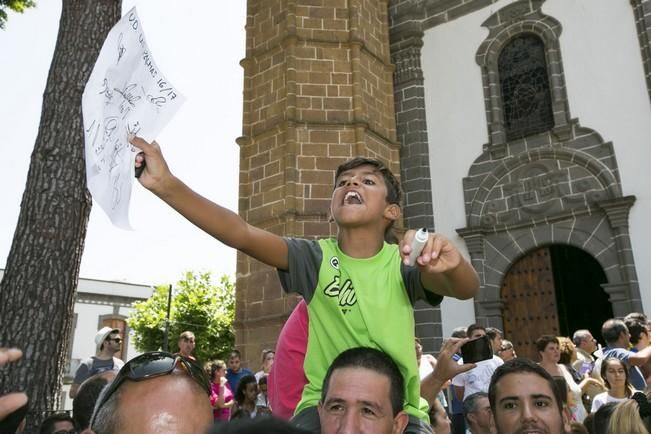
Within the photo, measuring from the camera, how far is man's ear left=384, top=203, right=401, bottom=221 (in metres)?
2.50

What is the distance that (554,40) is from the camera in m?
11.0

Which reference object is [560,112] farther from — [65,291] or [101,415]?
[101,415]

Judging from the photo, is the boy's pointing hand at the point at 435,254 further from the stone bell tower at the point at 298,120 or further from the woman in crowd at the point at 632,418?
the stone bell tower at the point at 298,120

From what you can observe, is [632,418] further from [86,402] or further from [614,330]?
[614,330]

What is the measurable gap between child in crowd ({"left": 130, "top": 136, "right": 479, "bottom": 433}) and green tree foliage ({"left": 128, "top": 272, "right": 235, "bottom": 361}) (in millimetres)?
29297

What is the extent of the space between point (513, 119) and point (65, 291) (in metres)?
9.22

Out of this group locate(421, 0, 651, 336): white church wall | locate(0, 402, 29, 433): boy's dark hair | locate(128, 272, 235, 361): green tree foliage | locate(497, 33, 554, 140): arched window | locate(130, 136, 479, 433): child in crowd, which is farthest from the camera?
locate(128, 272, 235, 361): green tree foliage

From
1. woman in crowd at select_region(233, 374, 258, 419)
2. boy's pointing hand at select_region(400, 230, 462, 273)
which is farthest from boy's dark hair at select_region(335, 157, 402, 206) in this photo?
woman in crowd at select_region(233, 374, 258, 419)

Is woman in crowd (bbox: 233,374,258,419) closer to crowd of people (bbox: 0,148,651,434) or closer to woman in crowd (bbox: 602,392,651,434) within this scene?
crowd of people (bbox: 0,148,651,434)

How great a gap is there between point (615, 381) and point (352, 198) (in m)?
3.74

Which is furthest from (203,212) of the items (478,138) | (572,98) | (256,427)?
(478,138)

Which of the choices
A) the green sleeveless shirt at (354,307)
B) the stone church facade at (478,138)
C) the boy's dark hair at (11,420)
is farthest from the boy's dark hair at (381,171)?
the stone church facade at (478,138)

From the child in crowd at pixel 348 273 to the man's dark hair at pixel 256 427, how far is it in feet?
3.85

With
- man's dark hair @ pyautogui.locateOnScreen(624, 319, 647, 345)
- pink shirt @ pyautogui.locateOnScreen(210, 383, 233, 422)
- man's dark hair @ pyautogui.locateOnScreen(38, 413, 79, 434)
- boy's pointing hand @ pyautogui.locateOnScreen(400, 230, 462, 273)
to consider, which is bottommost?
pink shirt @ pyautogui.locateOnScreen(210, 383, 233, 422)
